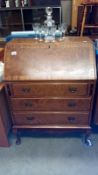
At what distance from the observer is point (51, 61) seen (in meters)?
1.45

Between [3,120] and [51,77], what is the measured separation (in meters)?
0.62

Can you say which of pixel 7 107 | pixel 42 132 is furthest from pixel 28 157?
pixel 7 107

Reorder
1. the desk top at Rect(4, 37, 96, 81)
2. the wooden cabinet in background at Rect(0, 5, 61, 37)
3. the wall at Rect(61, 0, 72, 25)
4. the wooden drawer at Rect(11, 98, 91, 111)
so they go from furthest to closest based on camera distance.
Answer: the wall at Rect(61, 0, 72, 25) < the wooden cabinet in background at Rect(0, 5, 61, 37) < the wooden drawer at Rect(11, 98, 91, 111) < the desk top at Rect(4, 37, 96, 81)

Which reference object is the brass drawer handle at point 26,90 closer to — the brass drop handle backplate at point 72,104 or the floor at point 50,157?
the brass drop handle backplate at point 72,104

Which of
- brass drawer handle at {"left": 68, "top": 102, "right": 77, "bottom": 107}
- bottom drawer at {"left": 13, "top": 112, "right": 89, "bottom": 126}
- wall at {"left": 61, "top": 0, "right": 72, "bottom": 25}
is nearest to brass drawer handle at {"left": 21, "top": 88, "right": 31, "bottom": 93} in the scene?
bottom drawer at {"left": 13, "top": 112, "right": 89, "bottom": 126}

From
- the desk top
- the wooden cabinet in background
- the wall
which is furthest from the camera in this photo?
the wall

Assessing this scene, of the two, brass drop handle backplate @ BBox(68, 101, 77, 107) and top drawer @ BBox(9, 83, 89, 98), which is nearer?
top drawer @ BBox(9, 83, 89, 98)

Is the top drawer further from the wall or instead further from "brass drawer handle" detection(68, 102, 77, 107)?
the wall

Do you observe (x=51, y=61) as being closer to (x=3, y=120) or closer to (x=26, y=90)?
(x=26, y=90)

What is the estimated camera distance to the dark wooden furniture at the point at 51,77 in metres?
1.42

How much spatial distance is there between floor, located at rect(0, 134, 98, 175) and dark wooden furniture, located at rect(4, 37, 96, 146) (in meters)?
0.37

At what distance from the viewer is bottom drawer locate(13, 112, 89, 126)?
1.65 m

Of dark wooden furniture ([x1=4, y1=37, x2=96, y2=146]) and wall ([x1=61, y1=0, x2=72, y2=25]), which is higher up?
wall ([x1=61, y1=0, x2=72, y2=25])

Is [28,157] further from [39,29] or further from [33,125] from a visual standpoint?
[39,29]
